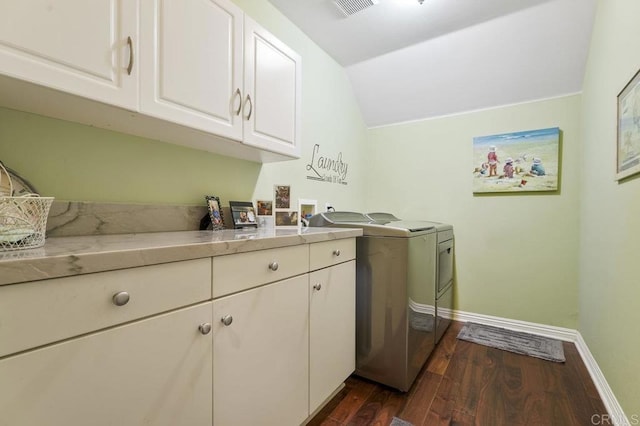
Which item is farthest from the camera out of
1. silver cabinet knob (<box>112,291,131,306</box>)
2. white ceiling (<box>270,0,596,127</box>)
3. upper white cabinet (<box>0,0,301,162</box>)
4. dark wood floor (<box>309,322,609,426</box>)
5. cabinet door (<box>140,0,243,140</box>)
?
white ceiling (<box>270,0,596,127</box>)

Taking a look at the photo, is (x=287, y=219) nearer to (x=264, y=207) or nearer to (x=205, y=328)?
(x=264, y=207)

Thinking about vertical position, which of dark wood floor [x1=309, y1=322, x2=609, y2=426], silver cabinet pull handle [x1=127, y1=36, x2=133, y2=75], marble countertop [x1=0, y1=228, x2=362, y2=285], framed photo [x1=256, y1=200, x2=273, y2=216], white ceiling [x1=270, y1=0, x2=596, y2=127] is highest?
white ceiling [x1=270, y1=0, x2=596, y2=127]

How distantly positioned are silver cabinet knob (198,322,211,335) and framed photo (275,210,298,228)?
115 cm

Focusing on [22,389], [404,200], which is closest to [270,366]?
[22,389]

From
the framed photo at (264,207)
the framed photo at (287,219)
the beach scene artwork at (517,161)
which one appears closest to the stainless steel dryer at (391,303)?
the framed photo at (287,219)

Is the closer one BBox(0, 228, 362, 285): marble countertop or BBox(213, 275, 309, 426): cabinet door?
BBox(0, 228, 362, 285): marble countertop

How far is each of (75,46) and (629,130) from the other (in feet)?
7.51

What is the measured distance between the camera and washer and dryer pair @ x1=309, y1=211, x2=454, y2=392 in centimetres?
168

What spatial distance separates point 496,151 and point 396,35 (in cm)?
137

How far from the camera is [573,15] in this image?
201cm

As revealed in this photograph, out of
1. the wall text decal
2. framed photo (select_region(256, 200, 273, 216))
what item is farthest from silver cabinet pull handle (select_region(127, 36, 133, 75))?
the wall text decal

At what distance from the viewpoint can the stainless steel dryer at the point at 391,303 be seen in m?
1.68

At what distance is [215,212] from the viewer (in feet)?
5.06

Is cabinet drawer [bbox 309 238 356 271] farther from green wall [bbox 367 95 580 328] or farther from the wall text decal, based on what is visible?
green wall [bbox 367 95 580 328]
